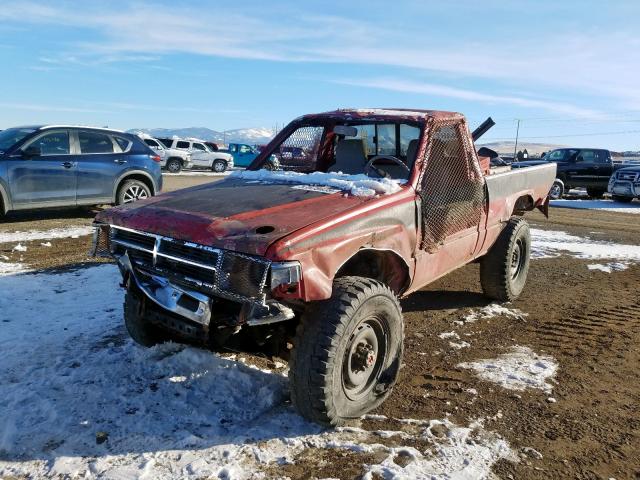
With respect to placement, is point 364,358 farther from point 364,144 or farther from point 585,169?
point 585,169

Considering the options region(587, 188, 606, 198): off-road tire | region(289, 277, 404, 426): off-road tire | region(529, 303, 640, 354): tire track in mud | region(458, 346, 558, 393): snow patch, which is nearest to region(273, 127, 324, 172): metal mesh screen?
region(289, 277, 404, 426): off-road tire

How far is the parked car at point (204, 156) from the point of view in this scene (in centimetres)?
3032

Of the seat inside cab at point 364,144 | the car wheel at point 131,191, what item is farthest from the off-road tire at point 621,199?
the seat inside cab at point 364,144

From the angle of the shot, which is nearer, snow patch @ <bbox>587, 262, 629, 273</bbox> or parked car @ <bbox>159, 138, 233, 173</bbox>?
snow patch @ <bbox>587, 262, 629, 273</bbox>

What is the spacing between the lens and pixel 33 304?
4.92m

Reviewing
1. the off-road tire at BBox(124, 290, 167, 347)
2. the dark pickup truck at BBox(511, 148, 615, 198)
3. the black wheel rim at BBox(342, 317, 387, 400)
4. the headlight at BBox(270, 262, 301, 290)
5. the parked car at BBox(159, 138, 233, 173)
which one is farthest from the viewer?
the parked car at BBox(159, 138, 233, 173)

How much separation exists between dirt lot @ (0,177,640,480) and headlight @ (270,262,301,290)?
924mm

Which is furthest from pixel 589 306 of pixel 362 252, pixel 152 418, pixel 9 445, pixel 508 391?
pixel 9 445

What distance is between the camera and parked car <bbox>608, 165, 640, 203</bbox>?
58.0 feet

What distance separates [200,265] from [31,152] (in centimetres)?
706

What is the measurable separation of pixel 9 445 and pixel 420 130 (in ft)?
11.4

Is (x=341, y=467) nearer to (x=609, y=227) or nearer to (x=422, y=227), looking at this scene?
(x=422, y=227)

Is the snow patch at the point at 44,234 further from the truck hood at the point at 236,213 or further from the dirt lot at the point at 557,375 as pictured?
the truck hood at the point at 236,213

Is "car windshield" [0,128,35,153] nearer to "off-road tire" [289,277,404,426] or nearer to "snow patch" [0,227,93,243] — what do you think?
"snow patch" [0,227,93,243]
